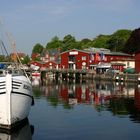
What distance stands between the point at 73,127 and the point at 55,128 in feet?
3.61

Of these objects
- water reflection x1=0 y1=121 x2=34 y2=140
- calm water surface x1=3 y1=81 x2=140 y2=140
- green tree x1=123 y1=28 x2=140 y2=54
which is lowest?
calm water surface x1=3 y1=81 x2=140 y2=140

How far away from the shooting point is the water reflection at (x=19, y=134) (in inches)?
834

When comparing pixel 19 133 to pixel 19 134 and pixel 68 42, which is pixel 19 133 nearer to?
pixel 19 134

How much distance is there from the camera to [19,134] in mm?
22094

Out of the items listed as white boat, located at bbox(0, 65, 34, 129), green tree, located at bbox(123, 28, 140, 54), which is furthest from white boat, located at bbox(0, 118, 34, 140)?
green tree, located at bbox(123, 28, 140, 54)

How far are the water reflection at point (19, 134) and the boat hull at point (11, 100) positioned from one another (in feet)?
1.51

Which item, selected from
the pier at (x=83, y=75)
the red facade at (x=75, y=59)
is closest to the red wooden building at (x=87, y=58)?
the red facade at (x=75, y=59)

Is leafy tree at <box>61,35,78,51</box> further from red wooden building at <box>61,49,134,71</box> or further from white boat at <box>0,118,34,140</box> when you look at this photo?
white boat at <box>0,118,34,140</box>

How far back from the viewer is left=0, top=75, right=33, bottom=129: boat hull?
2247 centimetres

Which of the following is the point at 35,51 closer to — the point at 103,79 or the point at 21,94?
the point at 103,79

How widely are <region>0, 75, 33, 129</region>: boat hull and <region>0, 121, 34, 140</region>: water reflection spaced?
46cm

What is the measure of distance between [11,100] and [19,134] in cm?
191

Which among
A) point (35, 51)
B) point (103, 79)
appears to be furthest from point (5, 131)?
point (35, 51)

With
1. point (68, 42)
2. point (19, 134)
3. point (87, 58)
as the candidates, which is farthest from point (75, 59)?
point (19, 134)
